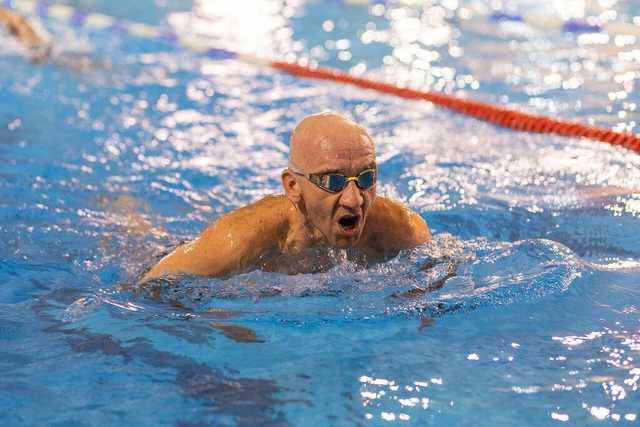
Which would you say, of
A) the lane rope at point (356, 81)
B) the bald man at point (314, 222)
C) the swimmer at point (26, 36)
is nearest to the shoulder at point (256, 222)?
the bald man at point (314, 222)

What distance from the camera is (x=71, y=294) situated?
3.57 metres

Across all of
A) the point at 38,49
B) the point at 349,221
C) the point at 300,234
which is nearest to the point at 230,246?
the point at 300,234

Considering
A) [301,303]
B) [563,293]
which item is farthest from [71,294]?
[563,293]

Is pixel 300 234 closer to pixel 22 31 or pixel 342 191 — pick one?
pixel 342 191

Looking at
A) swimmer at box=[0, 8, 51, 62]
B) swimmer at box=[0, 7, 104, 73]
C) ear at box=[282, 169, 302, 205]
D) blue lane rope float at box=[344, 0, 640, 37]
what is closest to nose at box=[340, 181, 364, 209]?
ear at box=[282, 169, 302, 205]

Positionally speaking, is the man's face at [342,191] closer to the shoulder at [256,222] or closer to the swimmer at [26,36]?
the shoulder at [256,222]

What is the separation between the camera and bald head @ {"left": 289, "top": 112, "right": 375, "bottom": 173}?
10.2 feet

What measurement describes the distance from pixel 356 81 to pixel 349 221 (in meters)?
4.34

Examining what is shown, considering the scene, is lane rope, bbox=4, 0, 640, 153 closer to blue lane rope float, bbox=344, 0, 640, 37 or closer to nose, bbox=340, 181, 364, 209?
blue lane rope float, bbox=344, 0, 640, 37

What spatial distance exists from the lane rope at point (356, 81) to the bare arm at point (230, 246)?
2.91 metres

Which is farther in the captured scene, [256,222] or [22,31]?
[22,31]

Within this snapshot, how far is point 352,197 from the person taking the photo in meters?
3.11

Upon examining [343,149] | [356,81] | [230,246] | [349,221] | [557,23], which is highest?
[557,23]

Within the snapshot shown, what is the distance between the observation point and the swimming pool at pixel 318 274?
9.04 ft
